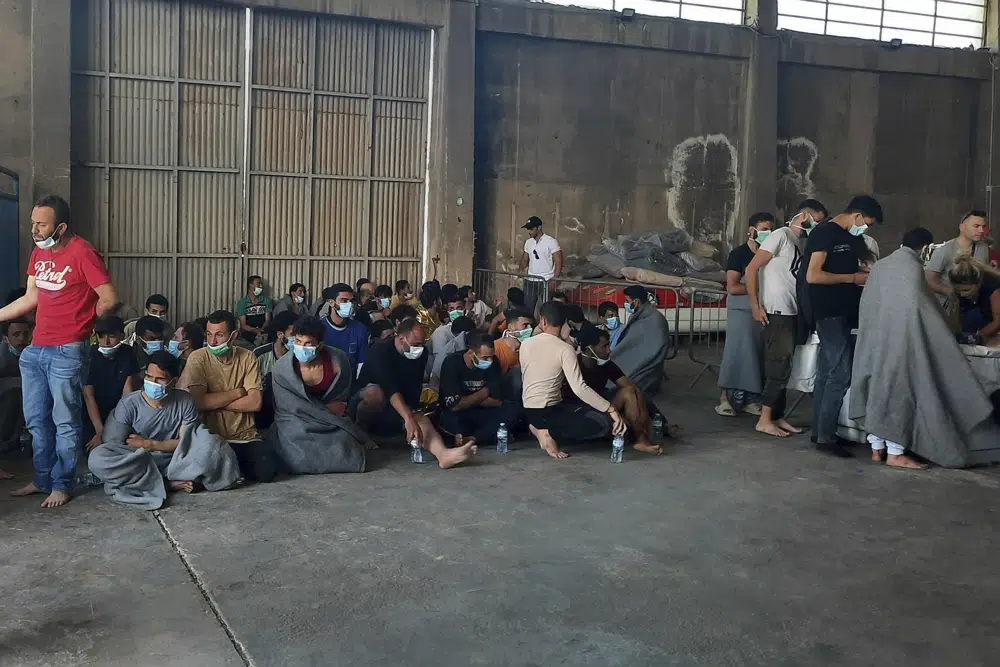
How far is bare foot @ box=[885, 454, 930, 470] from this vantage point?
21.9 ft

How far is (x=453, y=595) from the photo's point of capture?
4.25 meters

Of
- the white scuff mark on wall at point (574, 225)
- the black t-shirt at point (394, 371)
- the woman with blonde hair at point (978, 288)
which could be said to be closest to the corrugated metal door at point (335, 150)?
the white scuff mark on wall at point (574, 225)

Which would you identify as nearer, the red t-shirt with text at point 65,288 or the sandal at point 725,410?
the red t-shirt with text at point 65,288

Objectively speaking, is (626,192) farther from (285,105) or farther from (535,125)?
(285,105)

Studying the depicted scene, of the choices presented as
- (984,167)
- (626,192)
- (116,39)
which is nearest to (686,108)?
(626,192)

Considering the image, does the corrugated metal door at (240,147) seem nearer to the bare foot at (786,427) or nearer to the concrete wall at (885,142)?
the concrete wall at (885,142)

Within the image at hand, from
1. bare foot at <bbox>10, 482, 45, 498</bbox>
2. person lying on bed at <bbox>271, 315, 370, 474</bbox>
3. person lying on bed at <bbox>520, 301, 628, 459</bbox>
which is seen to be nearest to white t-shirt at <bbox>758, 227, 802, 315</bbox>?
person lying on bed at <bbox>520, 301, 628, 459</bbox>

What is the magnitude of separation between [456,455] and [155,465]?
185 cm

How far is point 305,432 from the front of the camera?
6.27 metres

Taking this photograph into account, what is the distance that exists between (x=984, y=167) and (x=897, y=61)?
2388 mm

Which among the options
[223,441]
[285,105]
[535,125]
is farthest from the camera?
[535,125]

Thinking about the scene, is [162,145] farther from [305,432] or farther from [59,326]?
[59,326]

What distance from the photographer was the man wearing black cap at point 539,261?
1225 centimetres

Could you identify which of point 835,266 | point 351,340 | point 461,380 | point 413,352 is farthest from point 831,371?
point 351,340
